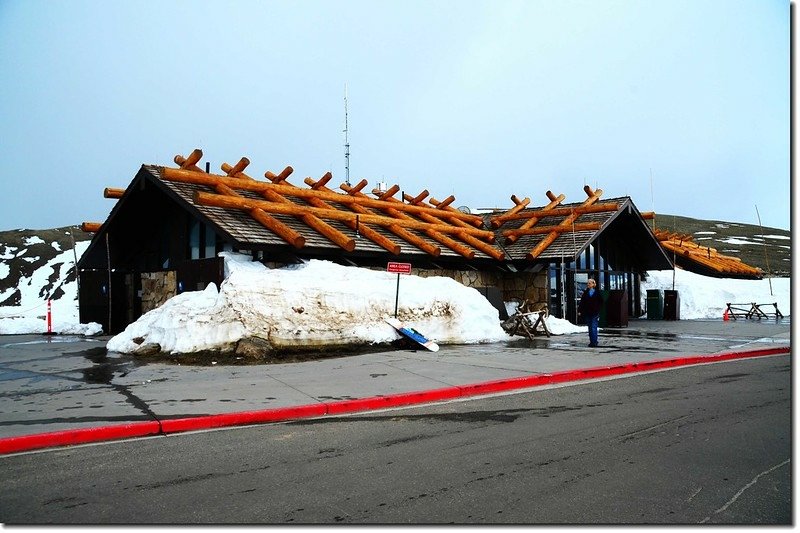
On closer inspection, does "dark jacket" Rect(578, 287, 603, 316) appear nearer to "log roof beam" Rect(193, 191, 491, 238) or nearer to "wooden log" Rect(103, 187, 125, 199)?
"log roof beam" Rect(193, 191, 491, 238)

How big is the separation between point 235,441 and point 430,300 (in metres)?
10.0

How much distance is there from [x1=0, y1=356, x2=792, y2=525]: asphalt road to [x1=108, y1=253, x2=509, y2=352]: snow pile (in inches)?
255

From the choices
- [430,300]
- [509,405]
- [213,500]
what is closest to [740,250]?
[430,300]

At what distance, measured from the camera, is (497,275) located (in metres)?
23.1

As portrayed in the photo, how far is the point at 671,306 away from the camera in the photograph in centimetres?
2841

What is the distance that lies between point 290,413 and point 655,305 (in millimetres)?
25335

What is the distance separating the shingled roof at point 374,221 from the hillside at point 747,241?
26268 mm

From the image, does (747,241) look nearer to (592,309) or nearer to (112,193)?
(592,309)

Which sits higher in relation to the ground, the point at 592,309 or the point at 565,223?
the point at 565,223

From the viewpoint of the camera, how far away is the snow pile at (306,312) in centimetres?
1352

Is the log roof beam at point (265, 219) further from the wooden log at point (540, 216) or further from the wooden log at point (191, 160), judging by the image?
the wooden log at point (540, 216)

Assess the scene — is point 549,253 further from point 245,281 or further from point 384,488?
point 384,488

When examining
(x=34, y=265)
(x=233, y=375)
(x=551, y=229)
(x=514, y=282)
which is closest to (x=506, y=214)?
(x=551, y=229)

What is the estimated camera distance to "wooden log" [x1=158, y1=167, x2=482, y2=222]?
17750 mm
